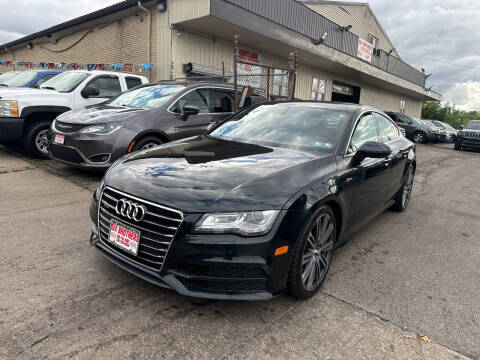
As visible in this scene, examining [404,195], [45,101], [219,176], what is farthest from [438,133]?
[219,176]

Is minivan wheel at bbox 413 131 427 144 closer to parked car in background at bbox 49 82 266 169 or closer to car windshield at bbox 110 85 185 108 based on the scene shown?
parked car in background at bbox 49 82 266 169

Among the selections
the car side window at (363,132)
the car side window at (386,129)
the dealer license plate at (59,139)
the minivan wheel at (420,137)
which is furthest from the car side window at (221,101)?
the minivan wheel at (420,137)

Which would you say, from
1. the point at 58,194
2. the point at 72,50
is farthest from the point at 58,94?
the point at 72,50

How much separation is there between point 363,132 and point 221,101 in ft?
12.0

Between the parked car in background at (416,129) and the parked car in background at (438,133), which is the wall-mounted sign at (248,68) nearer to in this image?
the parked car in background at (416,129)

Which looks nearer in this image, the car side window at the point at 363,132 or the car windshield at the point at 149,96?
the car side window at the point at 363,132

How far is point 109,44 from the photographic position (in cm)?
1296

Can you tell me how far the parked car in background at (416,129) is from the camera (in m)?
19.2

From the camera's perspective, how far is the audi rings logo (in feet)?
7.32

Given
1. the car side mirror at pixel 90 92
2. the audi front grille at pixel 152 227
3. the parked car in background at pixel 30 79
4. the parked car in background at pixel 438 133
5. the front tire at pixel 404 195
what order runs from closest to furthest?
the audi front grille at pixel 152 227
the front tire at pixel 404 195
the car side mirror at pixel 90 92
the parked car in background at pixel 30 79
the parked car in background at pixel 438 133

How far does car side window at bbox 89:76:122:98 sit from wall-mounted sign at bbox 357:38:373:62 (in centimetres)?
1390

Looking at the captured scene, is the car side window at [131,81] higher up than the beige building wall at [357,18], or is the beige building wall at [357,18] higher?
the beige building wall at [357,18]

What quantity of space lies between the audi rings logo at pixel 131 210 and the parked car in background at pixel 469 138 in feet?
62.9

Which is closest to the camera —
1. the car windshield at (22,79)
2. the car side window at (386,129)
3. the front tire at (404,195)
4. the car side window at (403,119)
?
the car side window at (386,129)
